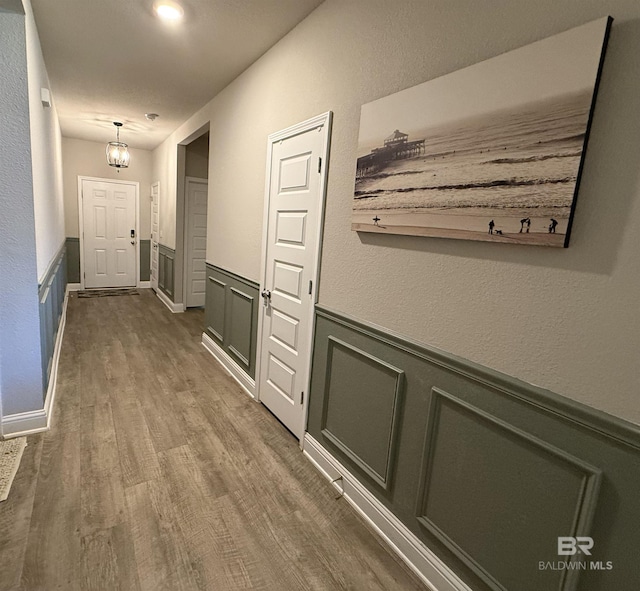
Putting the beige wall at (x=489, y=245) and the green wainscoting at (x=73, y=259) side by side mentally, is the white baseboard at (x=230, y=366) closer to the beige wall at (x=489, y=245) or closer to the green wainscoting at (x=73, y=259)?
the beige wall at (x=489, y=245)

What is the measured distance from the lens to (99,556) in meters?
1.53

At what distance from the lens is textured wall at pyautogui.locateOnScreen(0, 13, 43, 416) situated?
2027mm

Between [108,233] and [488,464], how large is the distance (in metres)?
7.08

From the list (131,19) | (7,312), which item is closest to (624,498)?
(7,312)

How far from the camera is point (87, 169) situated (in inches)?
252

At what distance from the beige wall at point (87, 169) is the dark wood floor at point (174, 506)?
4445 mm

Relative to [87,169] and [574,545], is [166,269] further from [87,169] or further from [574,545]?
[574,545]

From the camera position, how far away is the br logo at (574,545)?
1.05 m

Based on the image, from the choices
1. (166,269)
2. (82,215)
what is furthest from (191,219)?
(82,215)

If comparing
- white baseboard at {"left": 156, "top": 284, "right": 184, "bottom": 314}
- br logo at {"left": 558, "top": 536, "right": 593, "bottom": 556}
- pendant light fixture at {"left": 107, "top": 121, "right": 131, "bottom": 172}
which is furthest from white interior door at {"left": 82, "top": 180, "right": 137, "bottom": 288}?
br logo at {"left": 558, "top": 536, "right": 593, "bottom": 556}

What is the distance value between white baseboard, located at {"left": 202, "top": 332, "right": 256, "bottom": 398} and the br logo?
2252mm

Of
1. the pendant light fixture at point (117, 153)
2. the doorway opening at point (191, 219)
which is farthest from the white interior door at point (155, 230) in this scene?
the doorway opening at point (191, 219)

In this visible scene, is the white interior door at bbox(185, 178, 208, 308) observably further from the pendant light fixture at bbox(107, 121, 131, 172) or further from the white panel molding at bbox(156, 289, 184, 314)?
the pendant light fixture at bbox(107, 121, 131, 172)

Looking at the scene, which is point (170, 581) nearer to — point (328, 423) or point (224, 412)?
point (328, 423)
